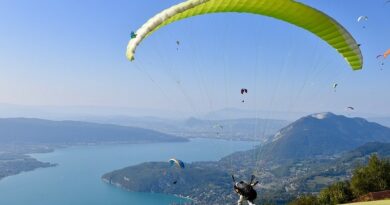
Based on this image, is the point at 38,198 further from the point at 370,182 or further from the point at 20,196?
the point at 370,182

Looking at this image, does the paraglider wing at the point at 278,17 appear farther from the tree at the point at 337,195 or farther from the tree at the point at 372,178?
the tree at the point at 372,178

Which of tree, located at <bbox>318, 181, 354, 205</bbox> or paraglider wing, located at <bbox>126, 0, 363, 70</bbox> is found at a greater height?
paraglider wing, located at <bbox>126, 0, 363, 70</bbox>

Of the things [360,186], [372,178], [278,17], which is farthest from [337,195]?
[278,17]

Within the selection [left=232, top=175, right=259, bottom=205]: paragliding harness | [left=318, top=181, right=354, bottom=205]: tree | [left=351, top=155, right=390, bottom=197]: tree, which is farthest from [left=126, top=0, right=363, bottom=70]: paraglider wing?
[left=351, top=155, right=390, bottom=197]: tree

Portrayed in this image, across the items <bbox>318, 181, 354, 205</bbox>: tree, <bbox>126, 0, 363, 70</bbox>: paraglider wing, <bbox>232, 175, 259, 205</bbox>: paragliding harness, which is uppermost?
<bbox>126, 0, 363, 70</bbox>: paraglider wing

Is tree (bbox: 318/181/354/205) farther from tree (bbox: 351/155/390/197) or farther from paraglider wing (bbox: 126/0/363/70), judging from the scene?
paraglider wing (bbox: 126/0/363/70)

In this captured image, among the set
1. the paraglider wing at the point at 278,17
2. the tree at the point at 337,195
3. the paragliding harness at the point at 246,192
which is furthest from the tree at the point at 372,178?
the paragliding harness at the point at 246,192

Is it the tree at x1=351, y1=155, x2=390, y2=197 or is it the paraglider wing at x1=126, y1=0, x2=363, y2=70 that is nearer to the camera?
the paraglider wing at x1=126, y1=0, x2=363, y2=70
